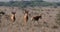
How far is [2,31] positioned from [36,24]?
194 inches

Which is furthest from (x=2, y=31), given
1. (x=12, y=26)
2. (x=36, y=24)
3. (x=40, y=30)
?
(x=36, y=24)

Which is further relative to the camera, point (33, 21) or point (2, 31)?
point (33, 21)

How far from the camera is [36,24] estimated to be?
74.1 feet

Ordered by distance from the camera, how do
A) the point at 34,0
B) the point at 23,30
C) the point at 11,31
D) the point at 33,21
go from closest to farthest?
the point at 11,31 < the point at 23,30 < the point at 33,21 < the point at 34,0

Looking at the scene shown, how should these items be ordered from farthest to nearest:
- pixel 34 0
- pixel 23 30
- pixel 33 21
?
pixel 34 0
pixel 33 21
pixel 23 30

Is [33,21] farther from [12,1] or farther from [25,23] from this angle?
[12,1]

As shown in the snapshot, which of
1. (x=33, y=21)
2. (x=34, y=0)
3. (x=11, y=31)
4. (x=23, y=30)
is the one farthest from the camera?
(x=34, y=0)

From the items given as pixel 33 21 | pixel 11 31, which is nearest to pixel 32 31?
pixel 11 31

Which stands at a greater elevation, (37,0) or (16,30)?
(16,30)

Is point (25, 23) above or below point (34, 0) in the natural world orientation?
above

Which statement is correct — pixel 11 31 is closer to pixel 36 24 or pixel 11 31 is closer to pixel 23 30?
pixel 23 30

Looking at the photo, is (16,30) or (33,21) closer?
(16,30)

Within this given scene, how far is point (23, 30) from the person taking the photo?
18234 mm

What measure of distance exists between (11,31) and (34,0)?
334 feet
